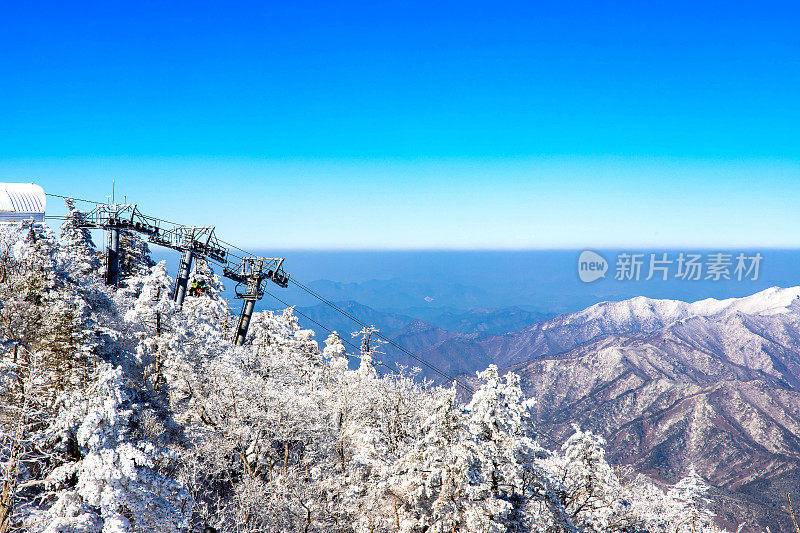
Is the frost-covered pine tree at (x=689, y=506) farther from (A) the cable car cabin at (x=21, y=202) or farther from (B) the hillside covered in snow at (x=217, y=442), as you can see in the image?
(A) the cable car cabin at (x=21, y=202)

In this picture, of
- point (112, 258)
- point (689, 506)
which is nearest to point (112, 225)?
point (112, 258)

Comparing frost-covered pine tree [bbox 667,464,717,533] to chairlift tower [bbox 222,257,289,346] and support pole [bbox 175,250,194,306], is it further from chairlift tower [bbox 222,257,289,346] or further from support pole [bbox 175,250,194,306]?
support pole [bbox 175,250,194,306]

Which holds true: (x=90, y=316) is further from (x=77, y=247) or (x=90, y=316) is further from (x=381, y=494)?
(x=77, y=247)

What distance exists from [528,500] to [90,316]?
2196 cm

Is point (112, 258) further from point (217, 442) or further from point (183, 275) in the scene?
point (217, 442)

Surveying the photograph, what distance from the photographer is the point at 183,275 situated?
153 ft

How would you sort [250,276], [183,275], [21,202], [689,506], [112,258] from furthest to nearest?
[21,202]
[183,275]
[250,276]
[112,258]
[689,506]

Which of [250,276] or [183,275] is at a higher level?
[250,276]

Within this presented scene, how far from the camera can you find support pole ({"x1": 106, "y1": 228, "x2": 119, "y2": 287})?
148 ft

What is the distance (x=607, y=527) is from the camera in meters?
28.8

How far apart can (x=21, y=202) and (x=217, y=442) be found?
41114mm

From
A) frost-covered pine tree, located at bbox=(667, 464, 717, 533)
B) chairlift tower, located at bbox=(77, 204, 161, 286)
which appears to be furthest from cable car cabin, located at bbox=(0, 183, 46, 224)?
frost-covered pine tree, located at bbox=(667, 464, 717, 533)

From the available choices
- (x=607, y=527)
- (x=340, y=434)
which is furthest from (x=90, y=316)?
(x=607, y=527)

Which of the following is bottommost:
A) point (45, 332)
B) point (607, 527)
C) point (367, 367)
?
point (607, 527)
